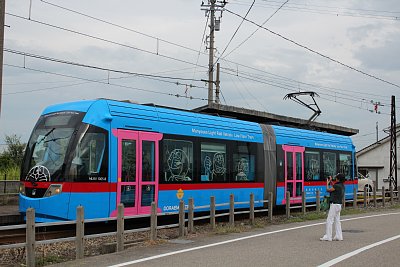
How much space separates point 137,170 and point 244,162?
522 cm

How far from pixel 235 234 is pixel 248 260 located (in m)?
3.98

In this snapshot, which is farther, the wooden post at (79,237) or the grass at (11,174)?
the grass at (11,174)

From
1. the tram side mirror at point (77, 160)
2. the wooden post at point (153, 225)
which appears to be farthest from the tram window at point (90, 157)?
the wooden post at point (153, 225)

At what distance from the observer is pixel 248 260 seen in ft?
28.8

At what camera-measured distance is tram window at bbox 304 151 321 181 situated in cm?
2033

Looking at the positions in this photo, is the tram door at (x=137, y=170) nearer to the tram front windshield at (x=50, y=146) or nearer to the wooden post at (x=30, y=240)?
the tram front windshield at (x=50, y=146)

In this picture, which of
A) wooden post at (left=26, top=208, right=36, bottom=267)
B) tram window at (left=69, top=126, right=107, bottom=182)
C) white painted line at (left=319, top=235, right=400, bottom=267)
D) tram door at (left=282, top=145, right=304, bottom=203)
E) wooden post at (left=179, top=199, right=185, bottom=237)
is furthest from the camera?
tram door at (left=282, top=145, right=304, bottom=203)

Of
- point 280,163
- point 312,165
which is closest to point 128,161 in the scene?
point 280,163

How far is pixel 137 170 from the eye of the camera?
1270 centimetres

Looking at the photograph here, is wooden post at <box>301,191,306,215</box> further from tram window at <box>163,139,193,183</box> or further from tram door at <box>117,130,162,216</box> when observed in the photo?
tram door at <box>117,130,162,216</box>

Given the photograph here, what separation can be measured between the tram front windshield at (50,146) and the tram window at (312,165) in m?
11.1

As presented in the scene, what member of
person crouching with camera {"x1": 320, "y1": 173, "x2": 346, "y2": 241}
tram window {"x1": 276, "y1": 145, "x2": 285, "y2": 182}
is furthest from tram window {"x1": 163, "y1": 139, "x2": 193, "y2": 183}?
tram window {"x1": 276, "y1": 145, "x2": 285, "y2": 182}

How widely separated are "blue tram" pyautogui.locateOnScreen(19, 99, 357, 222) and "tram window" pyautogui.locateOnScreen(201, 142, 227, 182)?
3 centimetres

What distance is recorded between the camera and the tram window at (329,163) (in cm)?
2166
